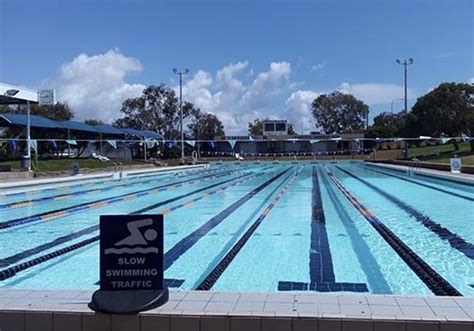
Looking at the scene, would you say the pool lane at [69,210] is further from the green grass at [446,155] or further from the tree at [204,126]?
the tree at [204,126]

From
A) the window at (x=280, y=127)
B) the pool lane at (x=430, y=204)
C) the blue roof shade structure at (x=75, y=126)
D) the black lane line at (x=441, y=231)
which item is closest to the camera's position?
the black lane line at (x=441, y=231)

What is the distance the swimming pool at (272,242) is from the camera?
5410 mm

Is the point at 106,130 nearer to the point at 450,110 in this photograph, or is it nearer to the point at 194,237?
the point at 450,110

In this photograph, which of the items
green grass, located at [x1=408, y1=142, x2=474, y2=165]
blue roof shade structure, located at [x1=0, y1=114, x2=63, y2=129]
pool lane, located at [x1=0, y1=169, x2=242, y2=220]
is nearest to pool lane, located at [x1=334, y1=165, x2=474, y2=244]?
pool lane, located at [x1=0, y1=169, x2=242, y2=220]

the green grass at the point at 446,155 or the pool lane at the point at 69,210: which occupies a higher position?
the green grass at the point at 446,155

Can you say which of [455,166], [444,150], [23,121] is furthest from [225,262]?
[444,150]

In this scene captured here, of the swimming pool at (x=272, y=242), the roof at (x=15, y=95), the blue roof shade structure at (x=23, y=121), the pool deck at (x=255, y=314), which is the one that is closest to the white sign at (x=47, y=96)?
the blue roof shade structure at (x=23, y=121)

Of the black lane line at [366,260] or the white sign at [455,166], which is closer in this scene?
the black lane line at [366,260]

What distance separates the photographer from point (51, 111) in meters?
53.6

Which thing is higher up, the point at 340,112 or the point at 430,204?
the point at 340,112

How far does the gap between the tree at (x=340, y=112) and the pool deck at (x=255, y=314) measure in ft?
248

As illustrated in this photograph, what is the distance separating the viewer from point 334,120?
7831 cm

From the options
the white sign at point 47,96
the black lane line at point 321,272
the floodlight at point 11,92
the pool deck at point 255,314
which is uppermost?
the white sign at point 47,96

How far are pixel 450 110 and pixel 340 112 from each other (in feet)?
140
